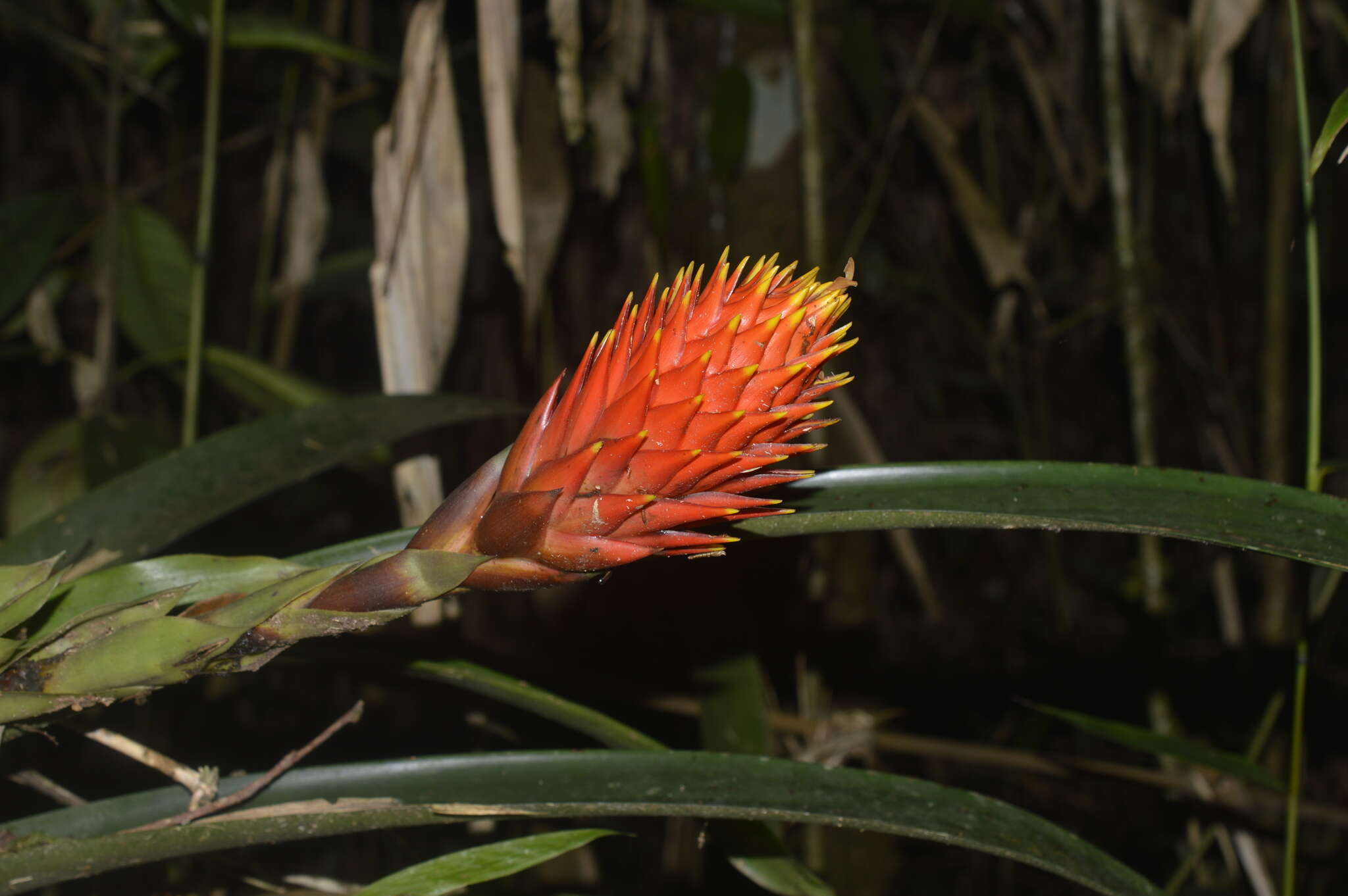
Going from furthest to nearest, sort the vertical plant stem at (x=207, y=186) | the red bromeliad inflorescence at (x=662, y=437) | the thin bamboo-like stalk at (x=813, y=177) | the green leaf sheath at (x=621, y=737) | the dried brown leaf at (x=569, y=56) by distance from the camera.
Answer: the thin bamboo-like stalk at (x=813, y=177) → the vertical plant stem at (x=207, y=186) → the dried brown leaf at (x=569, y=56) → the green leaf sheath at (x=621, y=737) → the red bromeliad inflorescence at (x=662, y=437)

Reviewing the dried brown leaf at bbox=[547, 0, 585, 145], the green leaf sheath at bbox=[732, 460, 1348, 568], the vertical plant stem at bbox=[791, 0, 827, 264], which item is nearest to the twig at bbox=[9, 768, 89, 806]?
the green leaf sheath at bbox=[732, 460, 1348, 568]

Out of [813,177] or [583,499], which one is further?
[813,177]

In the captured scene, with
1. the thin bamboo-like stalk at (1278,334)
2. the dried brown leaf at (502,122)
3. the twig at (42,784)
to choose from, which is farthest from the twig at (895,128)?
the twig at (42,784)

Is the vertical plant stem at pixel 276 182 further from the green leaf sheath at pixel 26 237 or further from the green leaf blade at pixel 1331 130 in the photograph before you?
the green leaf blade at pixel 1331 130

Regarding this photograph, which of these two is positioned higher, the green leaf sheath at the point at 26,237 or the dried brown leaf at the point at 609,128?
the dried brown leaf at the point at 609,128

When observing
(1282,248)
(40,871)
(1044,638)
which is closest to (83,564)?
(40,871)

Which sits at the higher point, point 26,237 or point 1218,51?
point 1218,51

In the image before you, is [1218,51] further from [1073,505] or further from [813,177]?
[1073,505]

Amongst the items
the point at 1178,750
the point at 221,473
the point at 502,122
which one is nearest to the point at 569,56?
the point at 502,122
